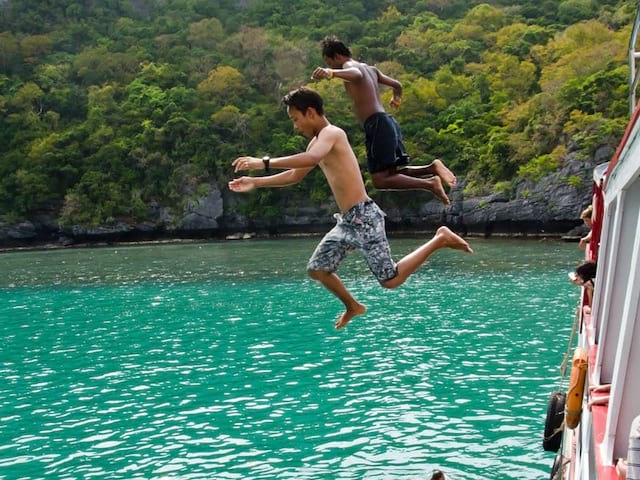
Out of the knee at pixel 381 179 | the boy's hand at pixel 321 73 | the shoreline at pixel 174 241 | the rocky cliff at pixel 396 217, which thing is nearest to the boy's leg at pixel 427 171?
the knee at pixel 381 179

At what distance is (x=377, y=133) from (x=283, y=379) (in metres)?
12.2

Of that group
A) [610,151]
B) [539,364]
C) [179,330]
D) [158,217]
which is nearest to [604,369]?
[539,364]

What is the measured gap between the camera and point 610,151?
49.0m

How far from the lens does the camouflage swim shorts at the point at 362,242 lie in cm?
539

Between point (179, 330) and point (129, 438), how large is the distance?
1047 centimetres

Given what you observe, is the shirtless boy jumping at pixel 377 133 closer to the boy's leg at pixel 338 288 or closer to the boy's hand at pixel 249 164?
the boy's leg at pixel 338 288

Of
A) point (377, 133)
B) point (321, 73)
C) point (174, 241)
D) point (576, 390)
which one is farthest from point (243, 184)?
point (174, 241)

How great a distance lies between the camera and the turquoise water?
475 inches

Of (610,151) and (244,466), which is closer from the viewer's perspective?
(244,466)

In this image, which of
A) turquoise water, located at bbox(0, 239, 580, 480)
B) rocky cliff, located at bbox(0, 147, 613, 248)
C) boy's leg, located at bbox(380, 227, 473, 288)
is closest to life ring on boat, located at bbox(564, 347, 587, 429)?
boy's leg, located at bbox(380, 227, 473, 288)

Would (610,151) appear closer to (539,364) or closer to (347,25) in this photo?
(539,364)

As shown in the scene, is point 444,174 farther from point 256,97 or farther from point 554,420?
point 256,97

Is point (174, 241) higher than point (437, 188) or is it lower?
lower

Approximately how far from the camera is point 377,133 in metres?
5.60
